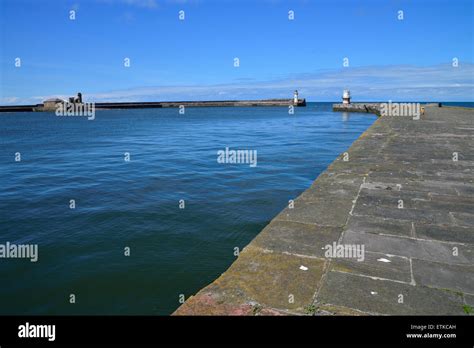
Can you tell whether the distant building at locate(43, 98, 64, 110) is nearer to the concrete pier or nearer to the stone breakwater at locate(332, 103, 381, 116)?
the concrete pier

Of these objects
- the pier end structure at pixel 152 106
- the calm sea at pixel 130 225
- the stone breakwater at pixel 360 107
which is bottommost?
the calm sea at pixel 130 225

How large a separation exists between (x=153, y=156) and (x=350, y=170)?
30.6 ft

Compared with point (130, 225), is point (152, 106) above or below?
above

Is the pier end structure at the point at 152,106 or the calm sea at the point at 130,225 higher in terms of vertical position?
the pier end structure at the point at 152,106

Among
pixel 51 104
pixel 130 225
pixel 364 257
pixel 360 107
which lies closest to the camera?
pixel 364 257

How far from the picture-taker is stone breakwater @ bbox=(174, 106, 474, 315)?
2.30 metres

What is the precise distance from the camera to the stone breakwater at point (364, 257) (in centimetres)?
230

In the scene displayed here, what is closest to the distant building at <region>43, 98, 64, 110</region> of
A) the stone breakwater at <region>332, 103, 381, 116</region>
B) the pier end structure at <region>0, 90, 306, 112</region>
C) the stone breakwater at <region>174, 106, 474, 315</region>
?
the pier end structure at <region>0, 90, 306, 112</region>

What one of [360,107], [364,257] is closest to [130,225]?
[364,257]

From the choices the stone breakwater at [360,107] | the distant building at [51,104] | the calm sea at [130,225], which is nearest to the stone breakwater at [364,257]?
the calm sea at [130,225]

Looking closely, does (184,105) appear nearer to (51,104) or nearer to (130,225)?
(51,104)

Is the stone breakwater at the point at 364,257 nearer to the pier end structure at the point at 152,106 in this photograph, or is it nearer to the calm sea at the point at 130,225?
the calm sea at the point at 130,225

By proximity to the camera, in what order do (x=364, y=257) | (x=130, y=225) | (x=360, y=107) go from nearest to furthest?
(x=364, y=257)
(x=130, y=225)
(x=360, y=107)

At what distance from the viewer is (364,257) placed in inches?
117
